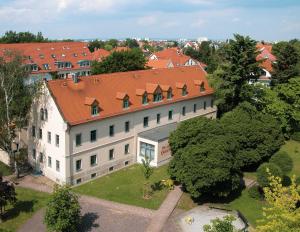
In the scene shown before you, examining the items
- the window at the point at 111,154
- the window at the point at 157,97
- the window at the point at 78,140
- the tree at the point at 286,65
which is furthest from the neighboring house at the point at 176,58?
the window at the point at 78,140

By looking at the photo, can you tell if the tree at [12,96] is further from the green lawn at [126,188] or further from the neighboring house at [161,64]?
the neighboring house at [161,64]

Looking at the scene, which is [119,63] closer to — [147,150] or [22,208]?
[147,150]

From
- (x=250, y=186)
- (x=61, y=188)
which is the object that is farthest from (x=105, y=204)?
(x=250, y=186)

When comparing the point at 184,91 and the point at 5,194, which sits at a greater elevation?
the point at 184,91

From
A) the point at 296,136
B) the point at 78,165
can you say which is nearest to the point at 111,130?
the point at 78,165

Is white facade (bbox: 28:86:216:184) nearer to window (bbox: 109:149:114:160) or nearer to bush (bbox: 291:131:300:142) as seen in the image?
window (bbox: 109:149:114:160)

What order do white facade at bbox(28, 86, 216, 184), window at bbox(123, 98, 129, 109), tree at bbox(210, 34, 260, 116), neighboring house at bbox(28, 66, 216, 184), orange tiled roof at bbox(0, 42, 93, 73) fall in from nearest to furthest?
white facade at bbox(28, 86, 216, 184) < neighboring house at bbox(28, 66, 216, 184) < window at bbox(123, 98, 129, 109) < tree at bbox(210, 34, 260, 116) < orange tiled roof at bbox(0, 42, 93, 73)

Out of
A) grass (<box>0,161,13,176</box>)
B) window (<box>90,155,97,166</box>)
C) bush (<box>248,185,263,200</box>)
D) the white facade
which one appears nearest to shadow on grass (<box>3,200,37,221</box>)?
the white facade

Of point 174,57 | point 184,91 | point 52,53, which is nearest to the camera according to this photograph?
point 184,91
